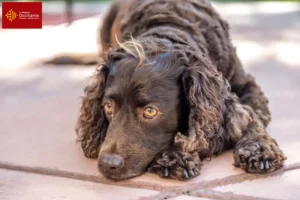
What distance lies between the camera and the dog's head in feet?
10.2

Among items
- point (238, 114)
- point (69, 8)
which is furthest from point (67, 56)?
point (238, 114)

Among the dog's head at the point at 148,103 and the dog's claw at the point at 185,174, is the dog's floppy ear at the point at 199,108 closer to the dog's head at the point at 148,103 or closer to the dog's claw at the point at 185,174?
the dog's head at the point at 148,103

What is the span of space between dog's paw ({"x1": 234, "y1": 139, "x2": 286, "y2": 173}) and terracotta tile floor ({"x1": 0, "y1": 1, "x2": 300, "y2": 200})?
1.8 inches

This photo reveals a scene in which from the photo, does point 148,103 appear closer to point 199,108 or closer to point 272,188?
point 199,108

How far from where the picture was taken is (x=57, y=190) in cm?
308

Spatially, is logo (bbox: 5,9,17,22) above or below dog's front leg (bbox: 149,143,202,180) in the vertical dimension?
above

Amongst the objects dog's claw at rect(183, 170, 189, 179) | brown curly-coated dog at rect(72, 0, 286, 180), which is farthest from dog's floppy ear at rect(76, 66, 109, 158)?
dog's claw at rect(183, 170, 189, 179)

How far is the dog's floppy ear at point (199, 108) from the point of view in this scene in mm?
3223

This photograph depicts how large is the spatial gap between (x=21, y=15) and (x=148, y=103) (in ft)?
3.89

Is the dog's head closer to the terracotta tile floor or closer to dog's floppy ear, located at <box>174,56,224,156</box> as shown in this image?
dog's floppy ear, located at <box>174,56,224,156</box>

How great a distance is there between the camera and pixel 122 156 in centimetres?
305

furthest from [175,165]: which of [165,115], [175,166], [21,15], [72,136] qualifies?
[21,15]

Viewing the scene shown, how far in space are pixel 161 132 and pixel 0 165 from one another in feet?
3.07

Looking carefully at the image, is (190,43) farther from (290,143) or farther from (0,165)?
(0,165)
